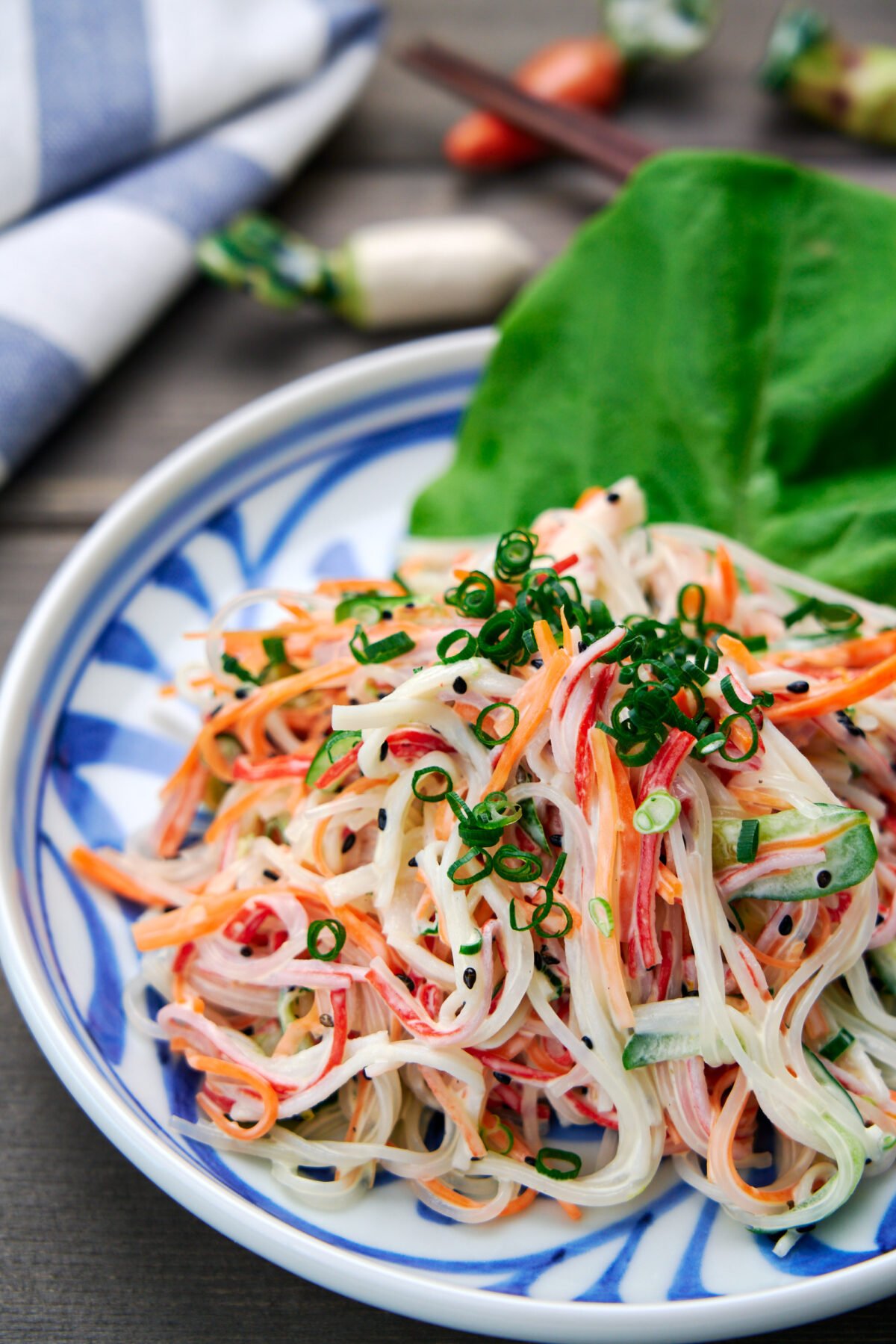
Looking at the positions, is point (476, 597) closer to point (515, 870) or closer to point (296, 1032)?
point (515, 870)

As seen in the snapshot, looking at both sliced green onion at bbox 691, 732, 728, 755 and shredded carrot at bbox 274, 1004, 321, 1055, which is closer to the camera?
sliced green onion at bbox 691, 732, 728, 755

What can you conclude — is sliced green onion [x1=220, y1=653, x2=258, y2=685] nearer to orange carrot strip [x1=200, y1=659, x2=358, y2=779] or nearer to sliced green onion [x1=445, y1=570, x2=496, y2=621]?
orange carrot strip [x1=200, y1=659, x2=358, y2=779]

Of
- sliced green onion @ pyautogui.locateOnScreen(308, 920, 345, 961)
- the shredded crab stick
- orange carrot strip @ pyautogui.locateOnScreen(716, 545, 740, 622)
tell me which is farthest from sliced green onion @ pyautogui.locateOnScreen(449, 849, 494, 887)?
orange carrot strip @ pyautogui.locateOnScreen(716, 545, 740, 622)

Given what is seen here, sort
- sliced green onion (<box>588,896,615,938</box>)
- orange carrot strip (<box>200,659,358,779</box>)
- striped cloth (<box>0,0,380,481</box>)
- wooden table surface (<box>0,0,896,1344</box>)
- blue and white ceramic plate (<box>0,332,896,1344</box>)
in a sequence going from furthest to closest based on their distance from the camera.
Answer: striped cloth (<box>0,0,380,481</box>) → orange carrot strip (<box>200,659,358,779</box>) → wooden table surface (<box>0,0,896,1344</box>) → sliced green onion (<box>588,896,615,938</box>) → blue and white ceramic plate (<box>0,332,896,1344</box>)

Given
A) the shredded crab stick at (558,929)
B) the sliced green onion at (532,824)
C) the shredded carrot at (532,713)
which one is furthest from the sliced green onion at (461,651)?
the sliced green onion at (532,824)

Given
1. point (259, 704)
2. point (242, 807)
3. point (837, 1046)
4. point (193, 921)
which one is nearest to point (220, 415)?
point (259, 704)

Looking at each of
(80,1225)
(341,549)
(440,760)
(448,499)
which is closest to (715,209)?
(448,499)

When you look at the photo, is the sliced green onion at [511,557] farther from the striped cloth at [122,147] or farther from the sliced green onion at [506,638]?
the striped cloth at [122,147]
